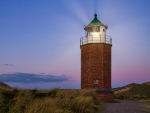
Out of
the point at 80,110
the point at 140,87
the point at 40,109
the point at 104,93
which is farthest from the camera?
the point at 140,87

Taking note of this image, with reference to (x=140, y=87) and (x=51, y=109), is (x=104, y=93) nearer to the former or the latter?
(x=51, y=109)

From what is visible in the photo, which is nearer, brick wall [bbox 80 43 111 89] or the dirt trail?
the dirt trail

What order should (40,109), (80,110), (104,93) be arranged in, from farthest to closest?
(104,93) → (80,110) → (40,109)

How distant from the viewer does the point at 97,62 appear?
20281 millimetres

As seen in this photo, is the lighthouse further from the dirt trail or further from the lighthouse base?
the dirt trail

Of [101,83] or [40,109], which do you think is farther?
[101,83]

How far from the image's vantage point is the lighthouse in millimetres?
20172

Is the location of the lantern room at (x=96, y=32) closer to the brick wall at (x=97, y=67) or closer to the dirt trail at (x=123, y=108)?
the brick wall at (x=97, y=67)

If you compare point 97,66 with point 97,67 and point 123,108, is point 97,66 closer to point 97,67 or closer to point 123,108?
point 97,67

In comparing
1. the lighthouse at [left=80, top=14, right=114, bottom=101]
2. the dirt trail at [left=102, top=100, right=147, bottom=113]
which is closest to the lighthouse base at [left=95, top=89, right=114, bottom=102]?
the lighthouse at [left=80, top=14, right=114, bottom=101]

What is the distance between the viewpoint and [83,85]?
21.0 meters

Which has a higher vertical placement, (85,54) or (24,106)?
(85,54)

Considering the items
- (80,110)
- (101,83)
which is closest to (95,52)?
(101,83)

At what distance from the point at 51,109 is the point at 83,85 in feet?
44.0
